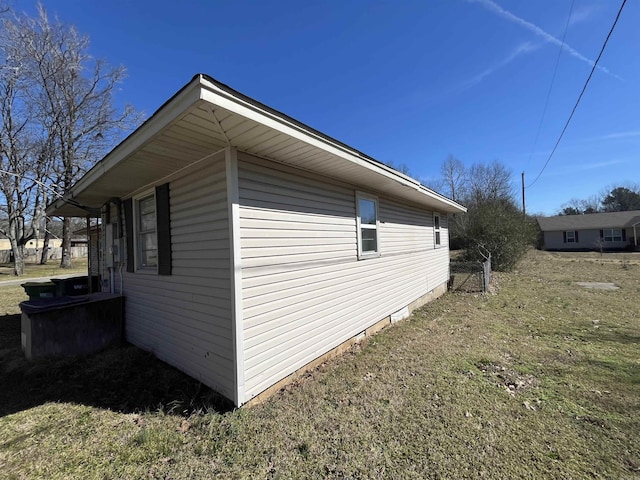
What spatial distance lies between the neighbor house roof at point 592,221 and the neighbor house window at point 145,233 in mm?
38882

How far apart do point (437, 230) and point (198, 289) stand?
860 centimetres

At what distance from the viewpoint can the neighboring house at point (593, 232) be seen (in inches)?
1100

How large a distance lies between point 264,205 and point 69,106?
77.1 ft

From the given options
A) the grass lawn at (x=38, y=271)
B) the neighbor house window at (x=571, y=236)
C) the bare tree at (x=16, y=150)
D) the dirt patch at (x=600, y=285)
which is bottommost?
the dirt patch at (x=600, y=285)

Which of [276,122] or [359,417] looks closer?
[276,122]

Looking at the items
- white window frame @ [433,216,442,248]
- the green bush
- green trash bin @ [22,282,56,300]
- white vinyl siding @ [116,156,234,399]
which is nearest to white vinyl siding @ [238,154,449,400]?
white vinyl siding @ [116,156,234,399]

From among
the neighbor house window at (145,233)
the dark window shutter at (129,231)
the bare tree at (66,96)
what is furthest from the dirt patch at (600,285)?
the bare tree at (66,96)

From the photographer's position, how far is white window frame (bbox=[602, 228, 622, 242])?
28469mm

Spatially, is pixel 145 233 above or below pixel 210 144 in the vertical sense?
below

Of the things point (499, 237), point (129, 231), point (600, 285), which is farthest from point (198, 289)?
point (499, 237)

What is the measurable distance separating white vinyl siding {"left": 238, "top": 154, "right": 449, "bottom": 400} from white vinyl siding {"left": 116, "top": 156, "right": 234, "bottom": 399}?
0.85ft

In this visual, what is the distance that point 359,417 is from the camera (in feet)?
9.30

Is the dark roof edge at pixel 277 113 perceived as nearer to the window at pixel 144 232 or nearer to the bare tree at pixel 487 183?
the window at pixel 144 232

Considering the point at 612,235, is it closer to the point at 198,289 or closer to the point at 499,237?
the point at 499,237
